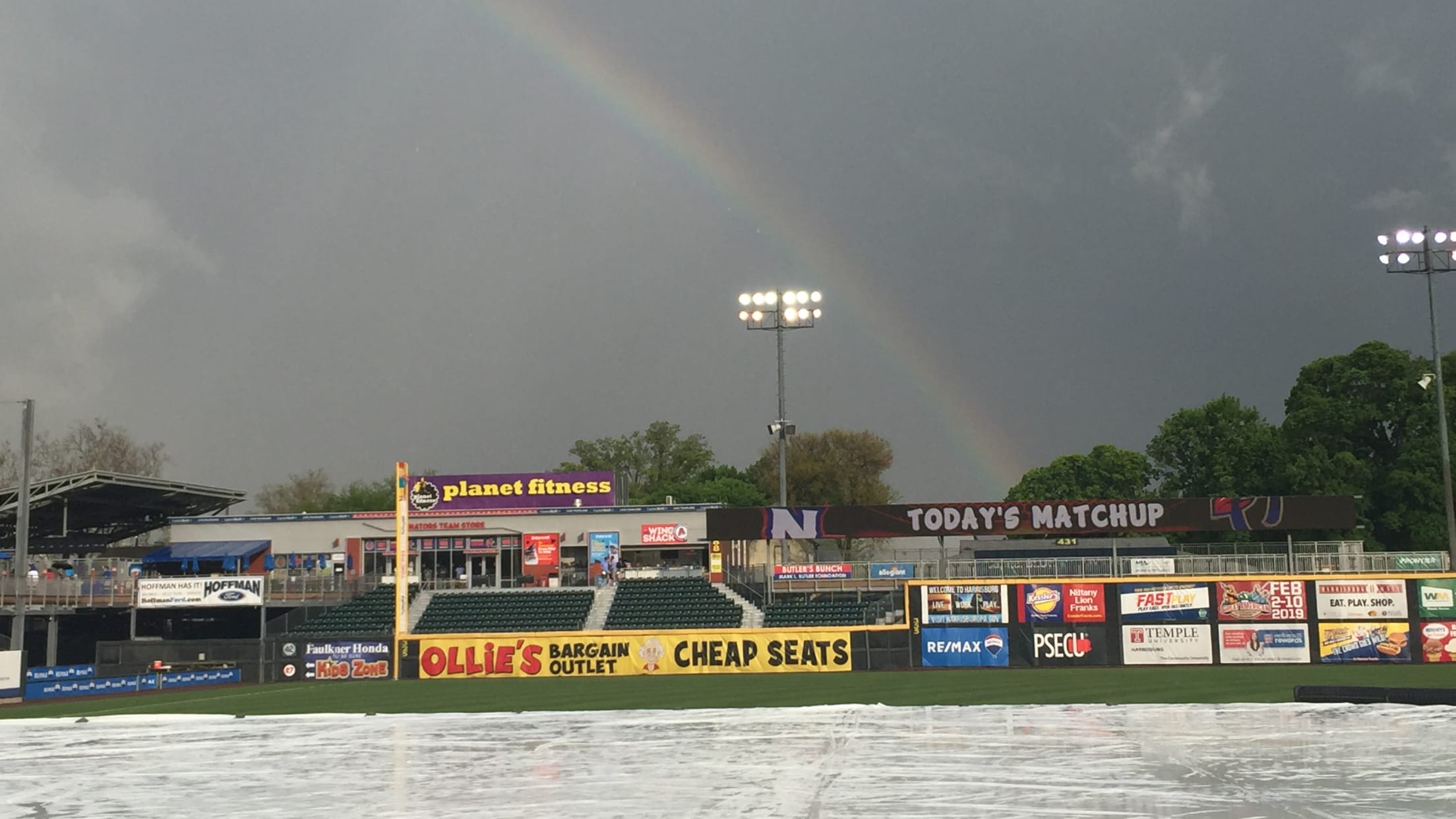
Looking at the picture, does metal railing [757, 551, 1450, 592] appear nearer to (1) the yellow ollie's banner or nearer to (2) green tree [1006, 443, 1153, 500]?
(1) the yellow ollie's banner

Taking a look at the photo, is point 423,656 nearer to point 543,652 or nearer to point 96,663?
point 543,652

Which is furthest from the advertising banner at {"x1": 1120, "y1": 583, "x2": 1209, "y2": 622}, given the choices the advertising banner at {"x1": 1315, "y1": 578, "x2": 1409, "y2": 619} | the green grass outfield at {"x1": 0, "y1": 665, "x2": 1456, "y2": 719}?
the advertising banner at {"x1": 1315, "y1": 578, "x2": 1409, "y2": 619}

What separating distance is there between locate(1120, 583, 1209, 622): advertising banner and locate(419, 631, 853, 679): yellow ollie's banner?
380 inches

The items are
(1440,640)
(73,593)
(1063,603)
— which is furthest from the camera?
(73,593)

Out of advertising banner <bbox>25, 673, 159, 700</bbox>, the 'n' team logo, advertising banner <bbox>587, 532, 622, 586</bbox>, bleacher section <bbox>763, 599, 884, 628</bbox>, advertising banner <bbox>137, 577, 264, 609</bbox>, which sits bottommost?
advertising banner <bbox>25, 673, 159, 700</bbox>

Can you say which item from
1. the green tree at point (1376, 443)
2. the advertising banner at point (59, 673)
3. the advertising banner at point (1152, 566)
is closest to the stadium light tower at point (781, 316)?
the advertising banner at point (1152, 566)

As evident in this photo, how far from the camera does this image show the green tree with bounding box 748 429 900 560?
119 meters

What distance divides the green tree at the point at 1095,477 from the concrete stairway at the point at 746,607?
210ft

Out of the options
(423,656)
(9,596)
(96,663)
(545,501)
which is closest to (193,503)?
(9,596)

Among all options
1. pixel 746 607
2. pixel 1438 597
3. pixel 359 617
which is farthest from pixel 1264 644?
pixel 359 617

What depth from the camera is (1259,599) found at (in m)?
41.7

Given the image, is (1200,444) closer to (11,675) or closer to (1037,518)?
(1037,518)

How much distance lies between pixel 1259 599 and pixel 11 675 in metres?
39.4

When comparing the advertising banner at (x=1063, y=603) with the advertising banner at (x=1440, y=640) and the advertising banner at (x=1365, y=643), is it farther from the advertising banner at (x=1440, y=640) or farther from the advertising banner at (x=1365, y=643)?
the advertising banner at (x=1440, y=640)
